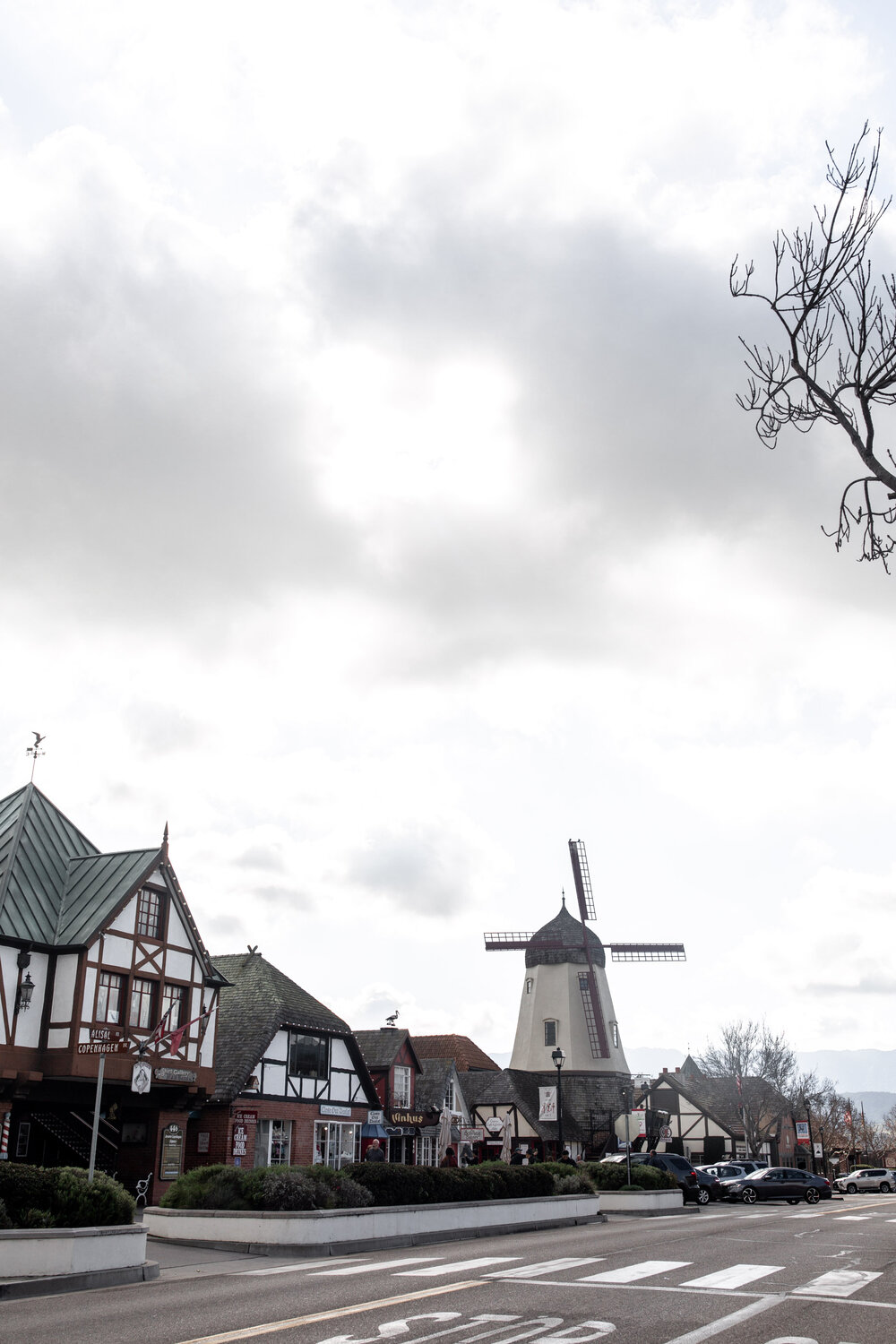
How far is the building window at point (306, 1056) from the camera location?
36062 mm

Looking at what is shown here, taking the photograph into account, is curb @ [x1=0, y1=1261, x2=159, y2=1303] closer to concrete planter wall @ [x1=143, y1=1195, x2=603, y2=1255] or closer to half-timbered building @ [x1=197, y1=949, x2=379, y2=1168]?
concrete planter wall @ [x1=143, y1=1195, x2=603, y2=1255]

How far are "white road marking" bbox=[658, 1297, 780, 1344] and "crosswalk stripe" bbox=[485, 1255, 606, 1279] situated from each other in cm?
360

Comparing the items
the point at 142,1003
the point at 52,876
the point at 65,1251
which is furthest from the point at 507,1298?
the point at 52,876

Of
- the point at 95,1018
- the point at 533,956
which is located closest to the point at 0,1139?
the point at 95,1018

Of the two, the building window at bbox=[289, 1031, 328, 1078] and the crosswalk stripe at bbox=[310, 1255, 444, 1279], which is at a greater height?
the building window at bbox=[289, 1031, 328, 1078]

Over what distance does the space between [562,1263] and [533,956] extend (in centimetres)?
4971

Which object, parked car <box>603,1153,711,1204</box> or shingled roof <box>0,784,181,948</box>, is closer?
shingled roof <box>0,784,181,948</box>

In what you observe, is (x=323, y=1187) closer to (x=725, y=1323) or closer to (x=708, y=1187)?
(x=725, y=1323)

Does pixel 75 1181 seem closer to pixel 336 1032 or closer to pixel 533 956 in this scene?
pixel 336 1032

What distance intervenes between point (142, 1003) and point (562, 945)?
39159 mm

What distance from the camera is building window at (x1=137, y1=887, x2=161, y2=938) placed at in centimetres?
2981

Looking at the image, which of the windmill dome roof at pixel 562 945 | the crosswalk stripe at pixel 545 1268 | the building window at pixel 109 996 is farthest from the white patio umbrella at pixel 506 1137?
the crosswalk stripe at pixel 545 1268

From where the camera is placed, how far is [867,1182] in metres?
60.7

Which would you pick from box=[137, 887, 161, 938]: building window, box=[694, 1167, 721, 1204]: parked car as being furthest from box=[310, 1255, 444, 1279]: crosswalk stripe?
box=[694, 1167, 721, 1204]: parked car
